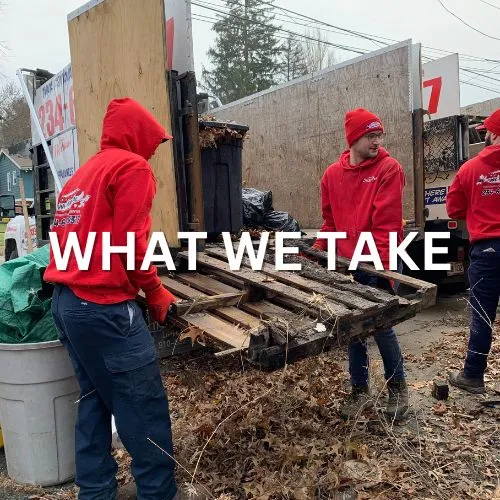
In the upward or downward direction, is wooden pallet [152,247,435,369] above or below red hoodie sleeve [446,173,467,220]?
below

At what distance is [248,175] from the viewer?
26.2ft

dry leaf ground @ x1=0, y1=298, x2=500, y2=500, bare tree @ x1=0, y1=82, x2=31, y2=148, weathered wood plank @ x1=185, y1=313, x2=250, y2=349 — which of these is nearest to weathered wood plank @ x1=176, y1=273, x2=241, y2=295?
weathered wood plank @ x1=185, y1=313, x2=250, y2=349

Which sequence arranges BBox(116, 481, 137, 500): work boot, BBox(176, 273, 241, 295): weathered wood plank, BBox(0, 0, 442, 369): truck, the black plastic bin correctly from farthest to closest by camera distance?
the black plastic bin → BBox(176, 273, 241, 295): weathered wood plank → BBox(116, 481, 137, 500): work boot → BBox(0, 0, 442, 369): truck

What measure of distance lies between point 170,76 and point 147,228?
1600 millimetres

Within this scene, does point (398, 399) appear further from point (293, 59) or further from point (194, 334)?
point (293, 59)

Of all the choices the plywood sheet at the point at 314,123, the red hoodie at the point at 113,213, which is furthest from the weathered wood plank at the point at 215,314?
the plywood sheet at the point at 314,123

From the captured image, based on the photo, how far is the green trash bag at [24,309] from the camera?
3.16 metres

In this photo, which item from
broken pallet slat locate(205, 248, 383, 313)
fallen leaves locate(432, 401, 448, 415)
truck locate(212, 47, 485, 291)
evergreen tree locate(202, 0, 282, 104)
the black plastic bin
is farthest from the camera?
evergreen tree locate(202, 0, 282, 104)

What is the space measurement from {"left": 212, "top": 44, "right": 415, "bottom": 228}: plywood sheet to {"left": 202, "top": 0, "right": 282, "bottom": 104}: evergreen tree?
22.9 meters

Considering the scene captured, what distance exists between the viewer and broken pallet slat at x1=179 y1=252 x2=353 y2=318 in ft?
8.56

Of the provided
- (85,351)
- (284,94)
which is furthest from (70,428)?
(284,94)

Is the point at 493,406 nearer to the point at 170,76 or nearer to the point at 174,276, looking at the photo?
the point at 174,276

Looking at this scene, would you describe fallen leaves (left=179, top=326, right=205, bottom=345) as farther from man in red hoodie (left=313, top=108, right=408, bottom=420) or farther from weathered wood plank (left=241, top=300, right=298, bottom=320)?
man in red hoodie (left=313, top=108, right=408, bottom=420)

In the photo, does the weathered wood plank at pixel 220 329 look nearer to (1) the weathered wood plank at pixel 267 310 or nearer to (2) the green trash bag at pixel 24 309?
(1) the weathered wood plank at pixel 267 310
